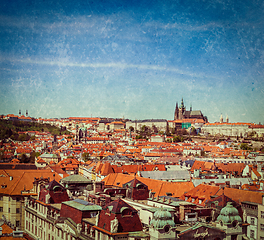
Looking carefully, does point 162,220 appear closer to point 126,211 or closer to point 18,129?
point 126,211

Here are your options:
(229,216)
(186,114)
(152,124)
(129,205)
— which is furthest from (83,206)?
(186,114)

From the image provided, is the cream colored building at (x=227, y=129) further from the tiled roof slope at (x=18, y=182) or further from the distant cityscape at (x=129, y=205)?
the tiled roof slope at (x=18, y=182)

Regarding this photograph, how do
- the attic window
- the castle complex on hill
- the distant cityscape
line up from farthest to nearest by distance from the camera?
the castle complex on hill → the attic window → the distant cityscape

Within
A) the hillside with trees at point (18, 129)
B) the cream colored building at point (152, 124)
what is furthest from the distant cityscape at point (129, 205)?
the cream colored building at point (152, 124)

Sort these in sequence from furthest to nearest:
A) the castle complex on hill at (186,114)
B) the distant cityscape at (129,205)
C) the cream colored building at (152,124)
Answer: the castle complex on hill at (186,114), the cream colored building at (152,124), the distant cityscape at (129,205)

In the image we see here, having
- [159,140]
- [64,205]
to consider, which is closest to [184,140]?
[159,140]

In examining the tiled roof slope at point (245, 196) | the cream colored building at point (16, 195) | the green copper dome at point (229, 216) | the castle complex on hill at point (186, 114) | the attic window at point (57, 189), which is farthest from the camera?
the castle complex on hill at point (186, 114)

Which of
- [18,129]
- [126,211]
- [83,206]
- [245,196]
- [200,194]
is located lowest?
[200,194]

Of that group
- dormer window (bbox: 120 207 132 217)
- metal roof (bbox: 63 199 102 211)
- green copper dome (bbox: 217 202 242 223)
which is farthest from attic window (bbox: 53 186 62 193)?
green copper dome (bbox: 217 202 242 223)

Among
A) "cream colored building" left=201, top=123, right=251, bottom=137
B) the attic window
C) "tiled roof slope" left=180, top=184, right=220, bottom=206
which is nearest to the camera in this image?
the attic window

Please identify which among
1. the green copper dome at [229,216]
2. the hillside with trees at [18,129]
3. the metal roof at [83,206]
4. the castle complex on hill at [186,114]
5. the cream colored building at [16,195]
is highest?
the castle complex on hill at [186,114]

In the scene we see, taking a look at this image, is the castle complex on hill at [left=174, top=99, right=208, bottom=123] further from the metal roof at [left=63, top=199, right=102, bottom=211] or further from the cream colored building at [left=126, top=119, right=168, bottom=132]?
the metal roof at [left=63, top=199, right=102, bottom=211]
